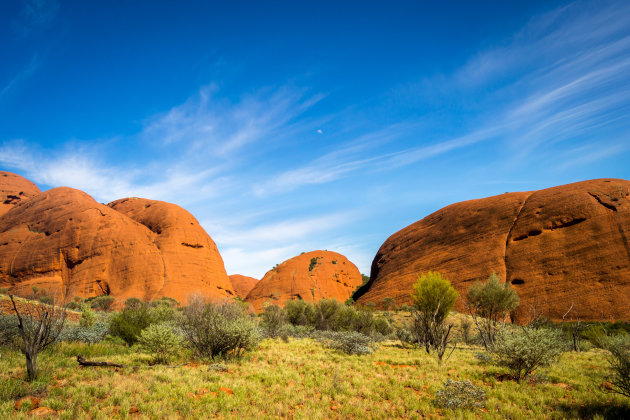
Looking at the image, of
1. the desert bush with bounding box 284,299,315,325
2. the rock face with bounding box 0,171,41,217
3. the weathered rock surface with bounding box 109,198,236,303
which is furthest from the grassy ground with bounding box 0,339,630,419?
the rock face with bounding box 0,171,41,217

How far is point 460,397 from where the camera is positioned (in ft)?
21.5

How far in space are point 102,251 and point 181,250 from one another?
39.1 feet

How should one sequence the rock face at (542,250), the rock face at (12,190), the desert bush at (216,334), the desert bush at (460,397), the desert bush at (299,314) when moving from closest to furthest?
the desert bush at (460,397), the desert bush at (216,334), the desert bush at (299,314), the rock face at (542,250), the rock face at (12,190)

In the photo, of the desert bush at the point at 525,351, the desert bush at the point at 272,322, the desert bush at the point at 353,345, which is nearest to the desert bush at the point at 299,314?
the desert bush at the point at 272,322

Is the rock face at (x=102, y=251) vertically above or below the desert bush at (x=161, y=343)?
above

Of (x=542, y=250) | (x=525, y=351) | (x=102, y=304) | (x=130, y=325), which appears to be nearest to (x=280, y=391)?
(x=525, y=351)

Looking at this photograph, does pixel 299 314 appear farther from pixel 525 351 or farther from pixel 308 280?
pixel 308 280

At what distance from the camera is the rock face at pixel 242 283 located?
89.5 metres

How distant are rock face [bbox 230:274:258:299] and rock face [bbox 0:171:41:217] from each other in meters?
54.4

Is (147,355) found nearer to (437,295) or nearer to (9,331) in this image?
(9,331)

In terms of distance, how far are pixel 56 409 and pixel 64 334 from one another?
8.56m

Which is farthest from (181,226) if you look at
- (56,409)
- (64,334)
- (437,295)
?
(56,409)

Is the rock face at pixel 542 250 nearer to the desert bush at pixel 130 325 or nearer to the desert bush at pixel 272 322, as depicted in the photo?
the desert bush at pixel 272 322

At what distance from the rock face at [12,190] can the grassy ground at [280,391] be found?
3105 inches
